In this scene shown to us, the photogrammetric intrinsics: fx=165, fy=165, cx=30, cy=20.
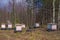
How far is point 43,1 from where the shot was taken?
50.7 ft

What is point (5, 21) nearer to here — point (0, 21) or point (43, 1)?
point (0, 21)

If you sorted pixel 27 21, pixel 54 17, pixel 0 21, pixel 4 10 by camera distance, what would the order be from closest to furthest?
pixel 27 21
pixel 54 17
pixel 0 21
pixel 4 10

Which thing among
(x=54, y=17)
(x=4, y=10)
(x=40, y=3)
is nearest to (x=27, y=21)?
(x=54, y=17)

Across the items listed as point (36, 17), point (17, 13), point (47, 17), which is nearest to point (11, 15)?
point (17, 13)

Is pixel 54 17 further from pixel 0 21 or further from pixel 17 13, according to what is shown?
pixel 0 21

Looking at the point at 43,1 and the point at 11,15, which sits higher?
the point at 43,1

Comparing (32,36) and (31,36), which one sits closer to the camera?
(32,36)

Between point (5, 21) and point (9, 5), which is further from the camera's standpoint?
point (9, 5)

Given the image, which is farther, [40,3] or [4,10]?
[4,10]

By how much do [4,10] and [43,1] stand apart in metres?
4.49

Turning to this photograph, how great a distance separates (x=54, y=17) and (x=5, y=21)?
4551 millimetres

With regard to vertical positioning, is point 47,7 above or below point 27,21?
above

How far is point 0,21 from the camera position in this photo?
50.2 feet

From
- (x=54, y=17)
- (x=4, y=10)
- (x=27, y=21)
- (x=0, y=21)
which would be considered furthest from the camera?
(x=4, y=10)
